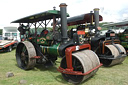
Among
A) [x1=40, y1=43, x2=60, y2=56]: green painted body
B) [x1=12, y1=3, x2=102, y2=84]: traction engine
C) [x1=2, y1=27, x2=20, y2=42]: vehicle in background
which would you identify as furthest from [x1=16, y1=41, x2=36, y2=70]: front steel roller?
[x1=2, y1=27, x2=20, y2=42]: vehicle in background

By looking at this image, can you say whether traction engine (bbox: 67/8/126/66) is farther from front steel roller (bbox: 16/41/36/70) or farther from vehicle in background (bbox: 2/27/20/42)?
vehicle in background (bbox: 2/27/20/42)

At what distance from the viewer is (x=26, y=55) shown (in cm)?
461

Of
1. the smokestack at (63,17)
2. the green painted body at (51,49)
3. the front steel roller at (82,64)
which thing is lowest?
the front steel roller at (82,64)

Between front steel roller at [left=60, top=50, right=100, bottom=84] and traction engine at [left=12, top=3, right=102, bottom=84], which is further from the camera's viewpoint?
traction engine at [left=12, top=3, right=102, bottom=84]

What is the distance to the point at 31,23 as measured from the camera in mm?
5219

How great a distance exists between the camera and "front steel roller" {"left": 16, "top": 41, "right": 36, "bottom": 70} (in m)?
4.24

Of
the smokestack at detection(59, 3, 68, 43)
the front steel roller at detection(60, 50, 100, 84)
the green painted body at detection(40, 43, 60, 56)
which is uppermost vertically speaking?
the smokestack at detection(59, 3, 68, 43)

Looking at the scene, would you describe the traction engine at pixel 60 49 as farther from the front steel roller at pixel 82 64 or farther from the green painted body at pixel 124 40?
the green painted body at pixel 124 40

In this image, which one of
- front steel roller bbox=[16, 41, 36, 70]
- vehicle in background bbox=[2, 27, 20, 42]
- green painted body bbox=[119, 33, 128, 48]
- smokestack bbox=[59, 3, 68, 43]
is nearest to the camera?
smokestack bbox=[59, 3, 68, 43]

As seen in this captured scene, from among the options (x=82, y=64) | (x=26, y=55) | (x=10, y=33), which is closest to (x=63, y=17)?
(x=82, y=64)

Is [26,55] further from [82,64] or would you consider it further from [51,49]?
[82,64]

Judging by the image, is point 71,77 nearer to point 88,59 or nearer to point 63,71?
point 63,71

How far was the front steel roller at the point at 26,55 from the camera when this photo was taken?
4.24 metres

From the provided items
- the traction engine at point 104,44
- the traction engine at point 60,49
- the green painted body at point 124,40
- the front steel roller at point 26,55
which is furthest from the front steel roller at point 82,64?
the green painted body at point 124,40
